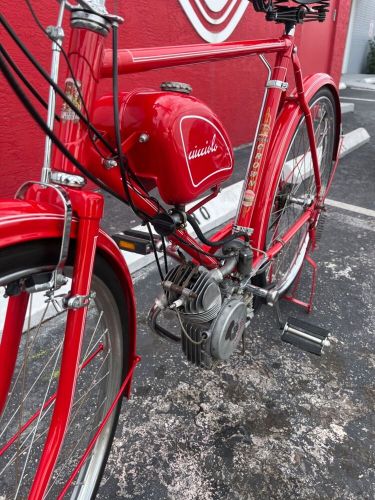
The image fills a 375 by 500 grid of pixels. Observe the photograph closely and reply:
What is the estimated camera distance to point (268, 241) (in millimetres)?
1939

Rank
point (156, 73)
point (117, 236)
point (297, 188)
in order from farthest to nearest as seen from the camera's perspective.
Answer: point (156, 73)
point (297, 188)
point (117, 236)

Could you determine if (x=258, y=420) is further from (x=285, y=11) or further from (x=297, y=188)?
(x=285, y=11)

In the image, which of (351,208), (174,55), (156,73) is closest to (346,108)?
(351,208)

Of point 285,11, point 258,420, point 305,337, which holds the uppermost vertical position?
point 285,11

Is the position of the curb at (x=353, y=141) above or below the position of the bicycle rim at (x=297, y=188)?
below

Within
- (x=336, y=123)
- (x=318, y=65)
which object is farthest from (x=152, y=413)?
(x=318, y=65)

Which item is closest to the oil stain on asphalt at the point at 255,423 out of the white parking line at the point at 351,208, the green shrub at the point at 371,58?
the white parking line at the point at 351,208

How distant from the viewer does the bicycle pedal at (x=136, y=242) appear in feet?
4.43

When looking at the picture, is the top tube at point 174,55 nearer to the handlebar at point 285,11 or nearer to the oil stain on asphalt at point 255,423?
the handlebar at point 285,11

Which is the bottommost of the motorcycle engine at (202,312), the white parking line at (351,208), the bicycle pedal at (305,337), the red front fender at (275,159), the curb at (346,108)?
the white parking line at (351,208)

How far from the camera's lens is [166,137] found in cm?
105

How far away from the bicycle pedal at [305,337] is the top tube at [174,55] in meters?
1.09

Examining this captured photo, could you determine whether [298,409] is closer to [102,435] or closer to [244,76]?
[102,435]

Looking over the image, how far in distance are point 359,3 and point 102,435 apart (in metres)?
14.2
